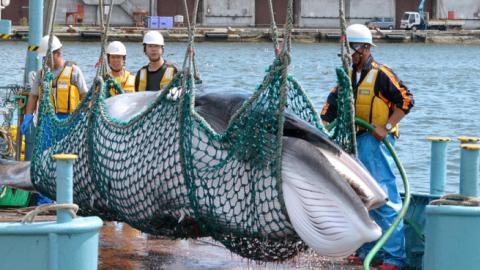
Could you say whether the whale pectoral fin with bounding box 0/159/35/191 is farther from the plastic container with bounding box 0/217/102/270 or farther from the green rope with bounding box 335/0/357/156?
the green rope with bounding box 335/0/357/156

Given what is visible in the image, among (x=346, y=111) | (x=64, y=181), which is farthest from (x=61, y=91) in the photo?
(x=64, y=181)

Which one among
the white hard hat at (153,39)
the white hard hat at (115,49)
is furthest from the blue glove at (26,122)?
the white hard hat at (153,39)

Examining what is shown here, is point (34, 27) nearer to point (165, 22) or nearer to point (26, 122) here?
point (26, 122)

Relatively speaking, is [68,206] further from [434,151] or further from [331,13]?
[331,13]

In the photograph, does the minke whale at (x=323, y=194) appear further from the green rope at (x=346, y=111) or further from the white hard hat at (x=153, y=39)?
the white hard hat at (x=153, y=39)

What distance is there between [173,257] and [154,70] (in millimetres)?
2211

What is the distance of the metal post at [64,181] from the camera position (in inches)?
228

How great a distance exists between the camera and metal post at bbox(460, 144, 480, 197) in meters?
6.33

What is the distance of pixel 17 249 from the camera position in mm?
5883

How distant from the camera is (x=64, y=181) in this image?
229 inches

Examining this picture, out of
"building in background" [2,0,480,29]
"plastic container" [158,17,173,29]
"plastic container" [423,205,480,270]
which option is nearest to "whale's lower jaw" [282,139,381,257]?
"plastic container" [423,205,480,270]

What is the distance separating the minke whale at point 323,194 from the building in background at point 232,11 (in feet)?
237

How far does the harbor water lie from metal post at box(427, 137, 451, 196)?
5.52 ft

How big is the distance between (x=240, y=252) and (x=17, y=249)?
163cm
